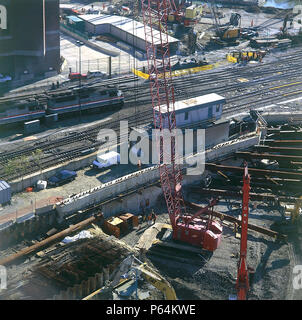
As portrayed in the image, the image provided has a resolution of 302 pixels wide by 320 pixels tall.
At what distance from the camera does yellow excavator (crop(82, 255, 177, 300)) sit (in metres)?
42.1

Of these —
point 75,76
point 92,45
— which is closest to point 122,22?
point 92,45

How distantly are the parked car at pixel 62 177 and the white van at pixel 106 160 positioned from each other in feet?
9.47

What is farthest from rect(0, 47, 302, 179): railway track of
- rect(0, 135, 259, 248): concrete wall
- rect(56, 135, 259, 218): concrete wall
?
rect(56, 135, 259, 218): concrete wall

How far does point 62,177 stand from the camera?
5803 cm

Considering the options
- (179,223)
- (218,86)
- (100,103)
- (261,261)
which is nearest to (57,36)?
(100,103)

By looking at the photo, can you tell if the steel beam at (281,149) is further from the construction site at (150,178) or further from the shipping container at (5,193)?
the shipping container at (5,193)

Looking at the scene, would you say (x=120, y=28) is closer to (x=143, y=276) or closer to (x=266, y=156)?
(x=266, y=156)

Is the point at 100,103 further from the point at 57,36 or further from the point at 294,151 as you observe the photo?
the point at 294,151

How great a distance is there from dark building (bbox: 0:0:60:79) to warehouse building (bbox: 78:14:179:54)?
16.1 meters

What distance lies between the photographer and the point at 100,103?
7462 centimetres

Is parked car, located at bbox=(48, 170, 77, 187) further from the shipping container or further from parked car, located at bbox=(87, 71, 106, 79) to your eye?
parked car, located at bbox=(87, 71, 106, 79)

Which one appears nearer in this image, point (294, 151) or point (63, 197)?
point (63, 197)

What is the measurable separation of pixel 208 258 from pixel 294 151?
23.6m

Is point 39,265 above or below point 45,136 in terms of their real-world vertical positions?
below
